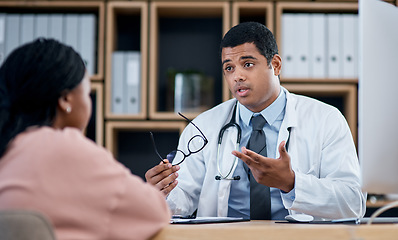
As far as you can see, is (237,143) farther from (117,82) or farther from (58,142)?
(117,82)

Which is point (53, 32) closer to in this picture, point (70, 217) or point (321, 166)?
point (321, 166)

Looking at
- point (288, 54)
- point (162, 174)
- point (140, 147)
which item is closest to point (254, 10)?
point (288, 54)

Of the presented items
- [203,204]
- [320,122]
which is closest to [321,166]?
[320,122]

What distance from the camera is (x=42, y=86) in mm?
1036

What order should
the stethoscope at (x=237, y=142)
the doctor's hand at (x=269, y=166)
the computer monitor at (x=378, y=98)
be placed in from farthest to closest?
the stethoscope at (x=237, y=142), the doctor's hand at (x=269, y=166), the computer monitor at (x=378, y=98)

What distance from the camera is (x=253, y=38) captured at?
195 centimetres

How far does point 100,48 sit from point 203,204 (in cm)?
144

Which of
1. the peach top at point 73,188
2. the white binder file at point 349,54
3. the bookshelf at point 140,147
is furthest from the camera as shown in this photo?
the bookshelf at point 140,147

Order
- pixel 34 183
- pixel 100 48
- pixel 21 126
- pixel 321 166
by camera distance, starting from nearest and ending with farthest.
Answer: pixel 34 183 < pixel 21 126 < pixel 321 166 < pixel 100 48

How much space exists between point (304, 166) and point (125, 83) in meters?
1.46

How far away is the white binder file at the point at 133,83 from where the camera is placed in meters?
2.95

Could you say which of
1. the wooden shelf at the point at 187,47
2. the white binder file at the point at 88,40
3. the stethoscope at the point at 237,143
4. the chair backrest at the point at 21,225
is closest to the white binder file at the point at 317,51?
the wooden shelf at the point at 187,47

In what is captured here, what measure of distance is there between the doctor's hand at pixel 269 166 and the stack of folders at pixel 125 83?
1619 millimetres

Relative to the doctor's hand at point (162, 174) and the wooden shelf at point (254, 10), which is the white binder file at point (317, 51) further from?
the doctor's hand at point (162, 174)
